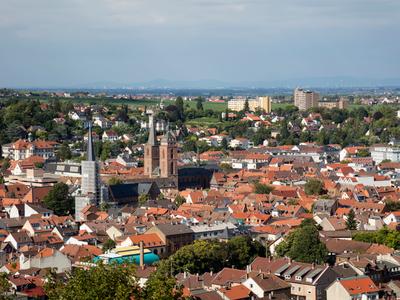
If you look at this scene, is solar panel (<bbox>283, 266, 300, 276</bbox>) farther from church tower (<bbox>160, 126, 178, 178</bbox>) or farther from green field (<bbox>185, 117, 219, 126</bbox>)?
green field (<bbox>185, 117, 219, 126</bbox>)

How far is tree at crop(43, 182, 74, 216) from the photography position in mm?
52125

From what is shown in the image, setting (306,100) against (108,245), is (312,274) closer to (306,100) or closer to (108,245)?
(108,245)

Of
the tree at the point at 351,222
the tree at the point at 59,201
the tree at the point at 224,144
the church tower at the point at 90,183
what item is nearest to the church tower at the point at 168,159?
the church tower at the point at 90,183

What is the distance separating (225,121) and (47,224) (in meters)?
71.6

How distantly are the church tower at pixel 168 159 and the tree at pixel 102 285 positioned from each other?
4190 cm

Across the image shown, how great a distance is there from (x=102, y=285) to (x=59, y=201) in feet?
106

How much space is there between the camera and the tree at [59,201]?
171 feet

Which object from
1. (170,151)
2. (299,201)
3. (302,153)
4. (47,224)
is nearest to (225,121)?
(302,153)

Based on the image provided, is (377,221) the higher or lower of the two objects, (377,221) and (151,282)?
the lower

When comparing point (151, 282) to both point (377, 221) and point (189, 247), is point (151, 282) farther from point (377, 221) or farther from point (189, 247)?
point (377, 221)

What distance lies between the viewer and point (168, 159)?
63.5 meters

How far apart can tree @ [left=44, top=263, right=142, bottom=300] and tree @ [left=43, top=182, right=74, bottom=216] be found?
31.1 metres

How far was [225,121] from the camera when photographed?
115 meters

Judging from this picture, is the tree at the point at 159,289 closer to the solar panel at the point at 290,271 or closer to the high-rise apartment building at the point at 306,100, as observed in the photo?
the solar panel at the point at 290,271
